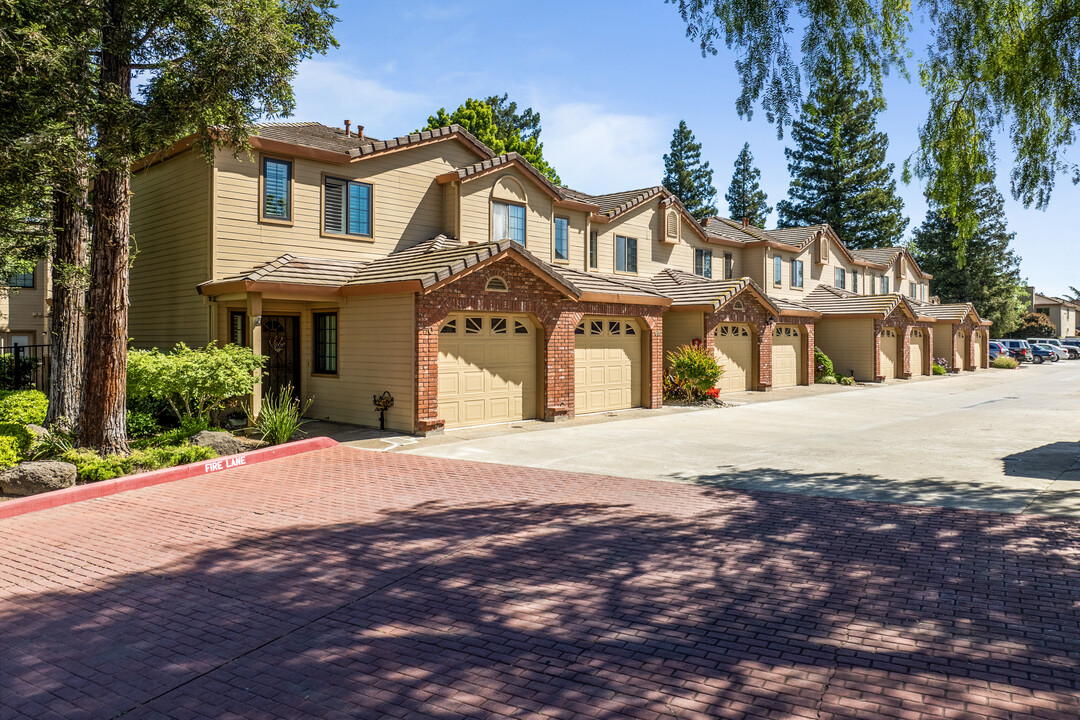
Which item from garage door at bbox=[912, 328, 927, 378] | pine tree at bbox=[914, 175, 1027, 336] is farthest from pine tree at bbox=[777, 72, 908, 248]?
garage door at bbox=[912, 328, 927, 378]

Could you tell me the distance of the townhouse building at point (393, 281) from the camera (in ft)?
50.3

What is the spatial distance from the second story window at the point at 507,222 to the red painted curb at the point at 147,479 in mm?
8986

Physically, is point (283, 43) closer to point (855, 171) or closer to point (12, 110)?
point (12, 110)

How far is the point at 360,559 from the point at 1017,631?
5.32m

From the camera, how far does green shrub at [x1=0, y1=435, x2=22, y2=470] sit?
32.2ft

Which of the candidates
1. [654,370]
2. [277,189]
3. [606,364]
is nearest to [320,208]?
[277,189]

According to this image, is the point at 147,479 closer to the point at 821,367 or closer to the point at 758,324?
the point at 758,324

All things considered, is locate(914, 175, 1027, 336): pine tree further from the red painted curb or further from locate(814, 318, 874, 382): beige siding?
the red painted curb

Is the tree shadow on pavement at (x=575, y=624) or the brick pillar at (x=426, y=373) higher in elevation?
the brick pillar at (x=426, y=373)

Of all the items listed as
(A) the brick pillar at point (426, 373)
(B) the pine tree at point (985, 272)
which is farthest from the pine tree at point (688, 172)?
(A) the brick pillar at point (426, 373)

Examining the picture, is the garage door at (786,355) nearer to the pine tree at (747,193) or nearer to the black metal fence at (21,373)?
the black metal fence at (21,373)

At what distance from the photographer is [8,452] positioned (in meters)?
9.92

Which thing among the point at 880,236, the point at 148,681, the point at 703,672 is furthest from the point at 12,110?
the point at 880,236

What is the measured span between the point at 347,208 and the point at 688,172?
54455 millimetres
